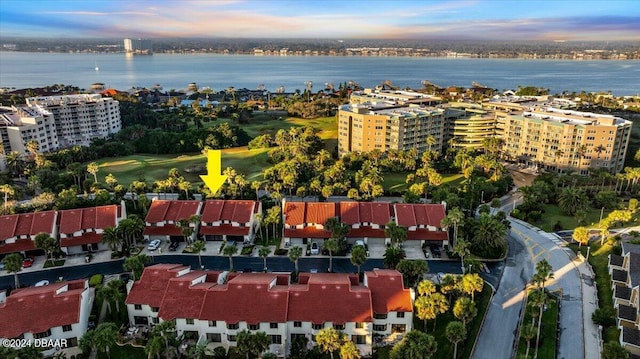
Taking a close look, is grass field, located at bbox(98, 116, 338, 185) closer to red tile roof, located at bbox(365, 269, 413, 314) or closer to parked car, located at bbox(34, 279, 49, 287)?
parked car, located at bbox(34, 279, 49, 287)

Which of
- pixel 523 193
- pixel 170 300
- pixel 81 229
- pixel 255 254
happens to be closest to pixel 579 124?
pixel 523 193

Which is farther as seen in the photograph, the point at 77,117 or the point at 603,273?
the point at 77,117

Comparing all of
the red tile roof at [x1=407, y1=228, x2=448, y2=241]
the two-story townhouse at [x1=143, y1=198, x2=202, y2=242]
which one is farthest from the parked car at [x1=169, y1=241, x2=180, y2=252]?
the red tile roof at [x1=407, y1=228, x2=448, y2=241]

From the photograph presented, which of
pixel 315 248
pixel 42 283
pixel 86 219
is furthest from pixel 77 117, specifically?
pixel 315 248

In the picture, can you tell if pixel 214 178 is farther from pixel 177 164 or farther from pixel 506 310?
pixel 506 310

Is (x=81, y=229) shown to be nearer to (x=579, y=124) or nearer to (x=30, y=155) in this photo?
(x=30, y=155)

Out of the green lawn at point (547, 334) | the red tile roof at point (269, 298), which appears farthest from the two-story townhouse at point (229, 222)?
the green lawn at point (547, 334)
